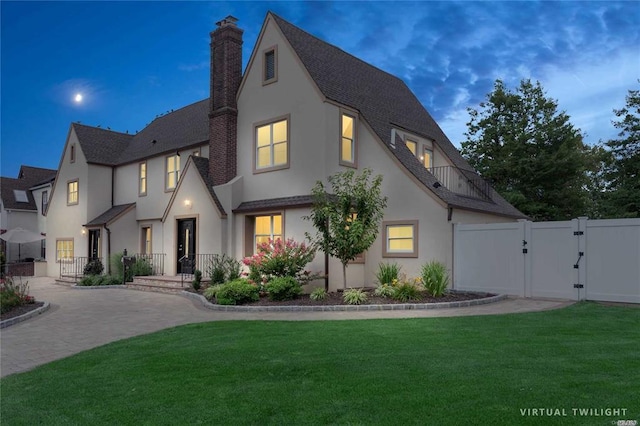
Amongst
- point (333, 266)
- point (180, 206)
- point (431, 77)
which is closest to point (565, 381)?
point (333, 266)

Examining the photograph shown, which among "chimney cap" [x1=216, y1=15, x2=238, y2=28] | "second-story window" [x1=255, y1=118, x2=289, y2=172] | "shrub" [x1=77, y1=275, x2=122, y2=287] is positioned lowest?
"shrub" [x1=77, y1=275, x2=122, y2=287]

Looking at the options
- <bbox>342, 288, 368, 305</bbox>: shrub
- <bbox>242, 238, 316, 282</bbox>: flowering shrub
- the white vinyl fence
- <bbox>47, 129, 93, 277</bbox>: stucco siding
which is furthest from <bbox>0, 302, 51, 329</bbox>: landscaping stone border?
<bbox>47, 129, 93, 277</bbox>: stucco siding

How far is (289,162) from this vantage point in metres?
16.2

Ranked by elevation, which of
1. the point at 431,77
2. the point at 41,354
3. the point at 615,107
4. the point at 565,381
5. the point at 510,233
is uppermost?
the point at 431,77

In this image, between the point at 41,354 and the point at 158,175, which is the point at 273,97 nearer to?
the point at 158,175

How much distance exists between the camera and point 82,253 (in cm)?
2480

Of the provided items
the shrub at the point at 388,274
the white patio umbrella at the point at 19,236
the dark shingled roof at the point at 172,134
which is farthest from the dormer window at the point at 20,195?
the shrub at the point at 388,274

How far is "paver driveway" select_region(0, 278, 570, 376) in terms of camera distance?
26.2 ft

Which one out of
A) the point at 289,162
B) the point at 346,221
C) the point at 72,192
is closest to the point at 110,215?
the point at 72,192

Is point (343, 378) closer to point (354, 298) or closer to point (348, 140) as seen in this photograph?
point (354, 298)

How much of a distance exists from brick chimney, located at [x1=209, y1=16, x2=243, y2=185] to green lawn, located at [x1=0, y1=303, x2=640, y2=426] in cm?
1044

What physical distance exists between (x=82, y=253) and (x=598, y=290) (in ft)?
78.9

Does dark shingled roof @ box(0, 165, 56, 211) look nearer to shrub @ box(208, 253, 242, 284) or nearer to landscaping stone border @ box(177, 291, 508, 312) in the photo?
shrub @ box(208, 253, 242, 284)

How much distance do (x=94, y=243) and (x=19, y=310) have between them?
1282 cm
